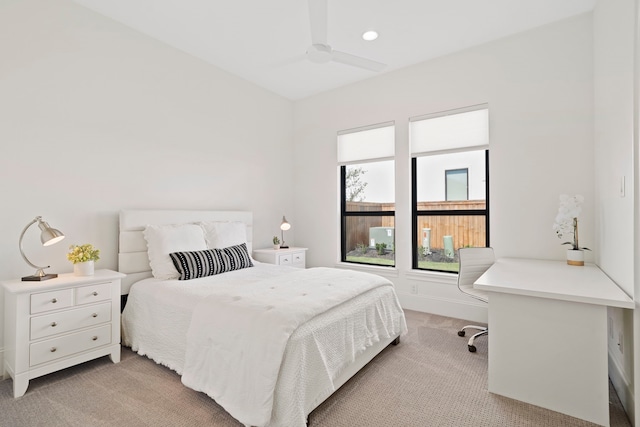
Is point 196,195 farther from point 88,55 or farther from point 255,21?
point 255,21

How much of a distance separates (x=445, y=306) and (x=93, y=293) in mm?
3465

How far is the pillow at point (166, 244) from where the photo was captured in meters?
2.82

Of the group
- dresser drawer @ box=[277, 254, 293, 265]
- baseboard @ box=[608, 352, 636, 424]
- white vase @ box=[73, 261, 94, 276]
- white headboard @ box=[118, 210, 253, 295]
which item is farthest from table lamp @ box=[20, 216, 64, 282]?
baseboard @ box=[608, 352, 636, 424]

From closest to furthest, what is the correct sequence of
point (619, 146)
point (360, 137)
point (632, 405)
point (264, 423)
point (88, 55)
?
point (264, 423) < point (632, 405) < point (619, 146) < point (88, 55) < point (360, 137)

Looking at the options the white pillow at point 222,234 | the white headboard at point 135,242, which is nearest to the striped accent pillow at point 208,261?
the white pillow at point 222,234

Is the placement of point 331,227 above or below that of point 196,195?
below

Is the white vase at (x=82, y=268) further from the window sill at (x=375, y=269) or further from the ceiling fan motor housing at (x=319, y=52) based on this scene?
the window sill at (x=375, y=269)

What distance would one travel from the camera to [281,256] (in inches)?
163

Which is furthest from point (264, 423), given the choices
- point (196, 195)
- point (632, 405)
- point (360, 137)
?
point (360, 137)

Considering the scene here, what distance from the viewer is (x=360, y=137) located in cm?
441

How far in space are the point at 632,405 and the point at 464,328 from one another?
1.35 m

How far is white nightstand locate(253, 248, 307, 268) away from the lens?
408 cm

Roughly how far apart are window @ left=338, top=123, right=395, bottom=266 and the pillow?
2230mm

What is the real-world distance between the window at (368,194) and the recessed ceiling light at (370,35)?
1137 mm
